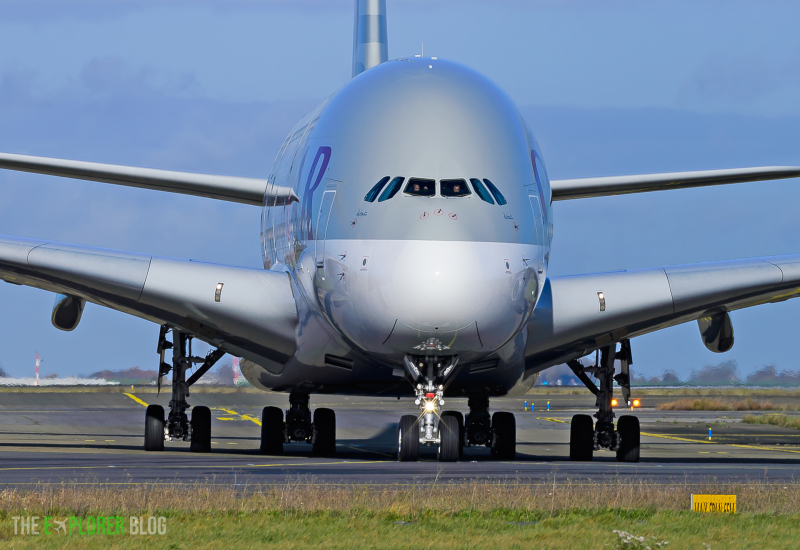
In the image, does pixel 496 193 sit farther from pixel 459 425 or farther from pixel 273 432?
pixel 273 432

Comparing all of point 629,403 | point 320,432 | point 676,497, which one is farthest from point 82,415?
point 676,497

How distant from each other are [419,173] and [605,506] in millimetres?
5733

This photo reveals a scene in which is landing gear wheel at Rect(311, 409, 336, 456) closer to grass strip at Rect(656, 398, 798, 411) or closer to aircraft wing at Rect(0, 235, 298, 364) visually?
aircraft wing at Rect(0, 235, 298, 364)

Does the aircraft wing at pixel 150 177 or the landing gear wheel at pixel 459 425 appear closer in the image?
the landing gear wheel at pixel 459 425

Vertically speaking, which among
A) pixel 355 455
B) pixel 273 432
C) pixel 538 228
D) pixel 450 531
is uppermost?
pixel 538 228

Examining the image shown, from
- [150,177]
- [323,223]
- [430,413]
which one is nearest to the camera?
[430,413]

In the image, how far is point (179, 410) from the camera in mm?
19719

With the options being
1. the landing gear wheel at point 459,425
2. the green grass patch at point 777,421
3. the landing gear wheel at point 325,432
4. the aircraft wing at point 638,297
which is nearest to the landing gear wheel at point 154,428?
the landing gear wheel at point 325,432

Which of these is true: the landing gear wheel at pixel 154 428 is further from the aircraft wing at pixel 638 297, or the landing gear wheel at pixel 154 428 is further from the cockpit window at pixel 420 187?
the cockpit window at pixel 420 187

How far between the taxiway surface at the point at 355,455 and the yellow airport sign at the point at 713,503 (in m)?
2.75

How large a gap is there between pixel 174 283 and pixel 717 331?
8719mm

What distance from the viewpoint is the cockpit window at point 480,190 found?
14383 millimetres

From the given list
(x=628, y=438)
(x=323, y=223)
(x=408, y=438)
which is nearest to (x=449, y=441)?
(x=408, y=438)

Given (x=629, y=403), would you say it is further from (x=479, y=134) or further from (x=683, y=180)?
(x=479, y=134)
